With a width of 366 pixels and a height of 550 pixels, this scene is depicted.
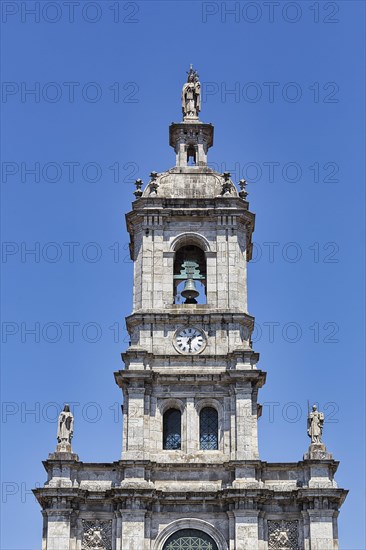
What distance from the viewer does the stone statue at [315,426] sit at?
167 ft

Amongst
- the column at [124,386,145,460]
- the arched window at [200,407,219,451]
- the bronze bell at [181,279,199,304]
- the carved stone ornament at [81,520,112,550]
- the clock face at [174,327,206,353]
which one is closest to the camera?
the carved stone ornament at [81,520,112,550]

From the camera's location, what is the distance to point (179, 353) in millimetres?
52719

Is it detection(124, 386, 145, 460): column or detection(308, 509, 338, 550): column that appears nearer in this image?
detection(308, 509, 338, 550): column

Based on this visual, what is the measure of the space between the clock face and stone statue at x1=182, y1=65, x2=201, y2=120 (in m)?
11.7

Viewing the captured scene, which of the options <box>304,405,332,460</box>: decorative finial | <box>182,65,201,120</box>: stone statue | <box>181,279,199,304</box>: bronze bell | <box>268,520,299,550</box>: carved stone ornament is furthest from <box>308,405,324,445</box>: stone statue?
<box>182,65,201,120</box>: stone statue

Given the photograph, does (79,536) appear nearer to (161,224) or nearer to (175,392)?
(175,392)

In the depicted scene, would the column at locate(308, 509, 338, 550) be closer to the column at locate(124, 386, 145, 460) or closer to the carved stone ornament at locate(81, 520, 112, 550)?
the column at locate(124, 386, 145, 460)

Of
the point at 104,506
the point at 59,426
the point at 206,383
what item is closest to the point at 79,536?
the point at 104,506

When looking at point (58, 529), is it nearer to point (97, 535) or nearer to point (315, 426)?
point (97, 535)

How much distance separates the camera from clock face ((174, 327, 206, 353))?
52969 millimetres

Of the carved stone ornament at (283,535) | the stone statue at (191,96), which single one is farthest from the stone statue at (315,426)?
the stone statue at (191,96)

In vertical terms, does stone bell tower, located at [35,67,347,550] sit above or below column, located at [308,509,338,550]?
above

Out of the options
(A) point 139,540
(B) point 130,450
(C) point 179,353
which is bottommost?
(A) point 139,540

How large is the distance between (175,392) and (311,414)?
5.66 meters
